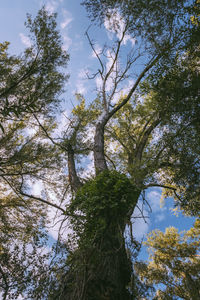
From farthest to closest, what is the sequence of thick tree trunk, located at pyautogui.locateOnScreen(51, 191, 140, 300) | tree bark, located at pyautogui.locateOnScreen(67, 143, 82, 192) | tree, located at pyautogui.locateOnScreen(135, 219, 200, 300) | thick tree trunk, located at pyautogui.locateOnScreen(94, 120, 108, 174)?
tree, located at pyautogui.locateOnScreen(135, 219, 200, 300)
tree bark, located at pyautogui.locateOnScreen(67, 143, 82, 192)
thick tree trunk, located at pyautogui.locateOnScreen(94, 120, 108, 174)
thick tree trunk, located at pyautogui.locateOnScreen(51, 191, 140, 300)

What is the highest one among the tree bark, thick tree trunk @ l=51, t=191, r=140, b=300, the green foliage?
the tree bark

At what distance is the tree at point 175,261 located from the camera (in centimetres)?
1266

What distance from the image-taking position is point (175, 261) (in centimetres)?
1434

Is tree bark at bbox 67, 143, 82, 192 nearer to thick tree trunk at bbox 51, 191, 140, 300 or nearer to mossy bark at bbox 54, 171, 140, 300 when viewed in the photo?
mossy bark at bbox 54, 171, 140, 300

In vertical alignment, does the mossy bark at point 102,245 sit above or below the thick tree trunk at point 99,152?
below

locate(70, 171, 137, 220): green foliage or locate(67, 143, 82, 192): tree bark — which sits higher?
locate(67, 143, 82, 192): tree bark

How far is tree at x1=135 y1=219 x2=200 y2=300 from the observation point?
12656 millimetres

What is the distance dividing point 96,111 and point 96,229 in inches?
335

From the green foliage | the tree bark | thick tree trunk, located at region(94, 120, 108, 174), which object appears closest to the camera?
the green foliage

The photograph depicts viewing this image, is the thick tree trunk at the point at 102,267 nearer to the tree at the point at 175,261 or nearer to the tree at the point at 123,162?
the tree at the point at 123,162

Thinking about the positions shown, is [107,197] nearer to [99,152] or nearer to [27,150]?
[99,152]

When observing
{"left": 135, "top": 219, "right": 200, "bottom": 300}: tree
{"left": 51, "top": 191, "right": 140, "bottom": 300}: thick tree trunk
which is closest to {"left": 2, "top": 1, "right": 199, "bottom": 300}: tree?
{"left": 51, "top": 191, "right": 140, "bottom": 300}: thick tree trunk

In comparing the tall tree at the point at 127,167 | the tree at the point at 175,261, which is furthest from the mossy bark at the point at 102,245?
the tree at the point at 175,261

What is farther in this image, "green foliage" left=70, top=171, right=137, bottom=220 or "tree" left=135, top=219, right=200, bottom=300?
"tree" left=135, top=219, right=200, bottom=300
